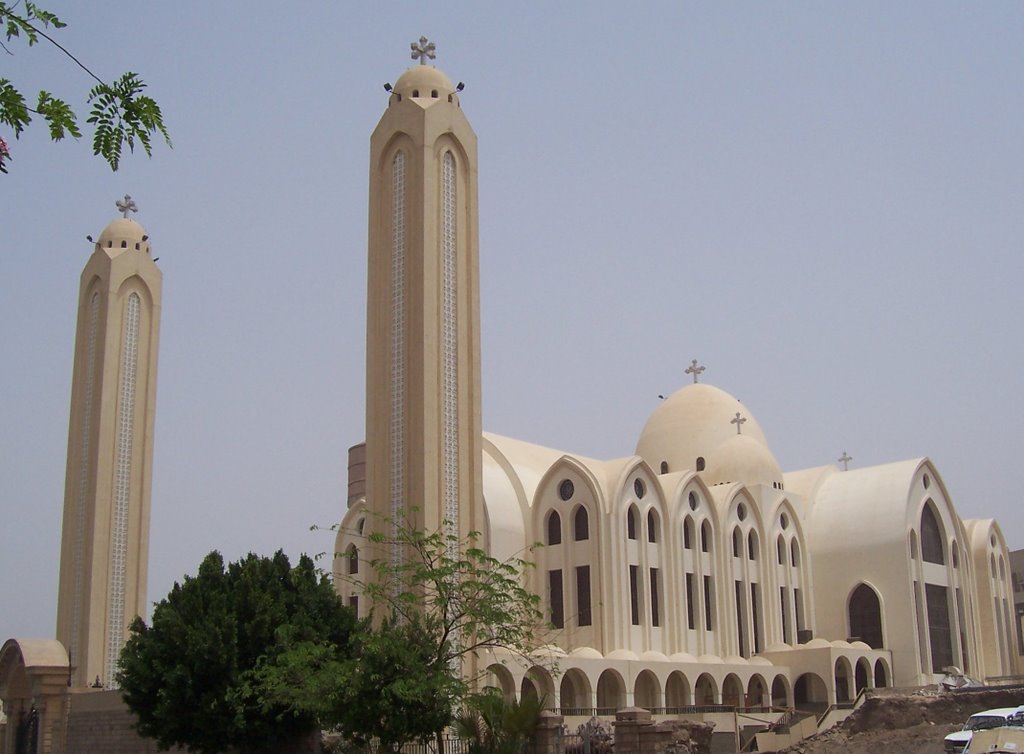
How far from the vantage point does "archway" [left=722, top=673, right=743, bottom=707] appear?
3975 cm

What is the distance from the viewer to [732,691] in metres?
40.2

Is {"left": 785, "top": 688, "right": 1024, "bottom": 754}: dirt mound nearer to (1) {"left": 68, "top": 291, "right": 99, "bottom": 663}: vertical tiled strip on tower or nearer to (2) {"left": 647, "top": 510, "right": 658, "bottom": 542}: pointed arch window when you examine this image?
(2) {"left": 647, "top": 510, "right": 658, "bottom": 542}: pointed arch window

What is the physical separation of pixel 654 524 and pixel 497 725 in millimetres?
19975

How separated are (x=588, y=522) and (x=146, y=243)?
16.3 meters

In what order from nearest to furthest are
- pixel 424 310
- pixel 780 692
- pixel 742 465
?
pixel 424 310
pixel 780 692
pixel 742 465

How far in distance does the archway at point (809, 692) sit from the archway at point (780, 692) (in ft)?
1.42

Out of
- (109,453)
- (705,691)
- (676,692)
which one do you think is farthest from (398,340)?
(705,691)

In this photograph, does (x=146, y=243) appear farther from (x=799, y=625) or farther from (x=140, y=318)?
(x=799, y=625)

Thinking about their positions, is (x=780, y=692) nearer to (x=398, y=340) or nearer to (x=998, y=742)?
(x=398, y=340)

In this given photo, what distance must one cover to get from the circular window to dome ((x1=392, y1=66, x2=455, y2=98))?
39.5ft

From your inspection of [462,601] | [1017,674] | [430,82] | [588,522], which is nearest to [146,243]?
[430,82]

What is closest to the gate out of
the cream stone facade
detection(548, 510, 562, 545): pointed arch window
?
the cream stone facade

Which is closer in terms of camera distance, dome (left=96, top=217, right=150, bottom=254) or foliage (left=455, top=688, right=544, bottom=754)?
foliage (left=455, top=688, right=544, bottom=754)

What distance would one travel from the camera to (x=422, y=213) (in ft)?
103
